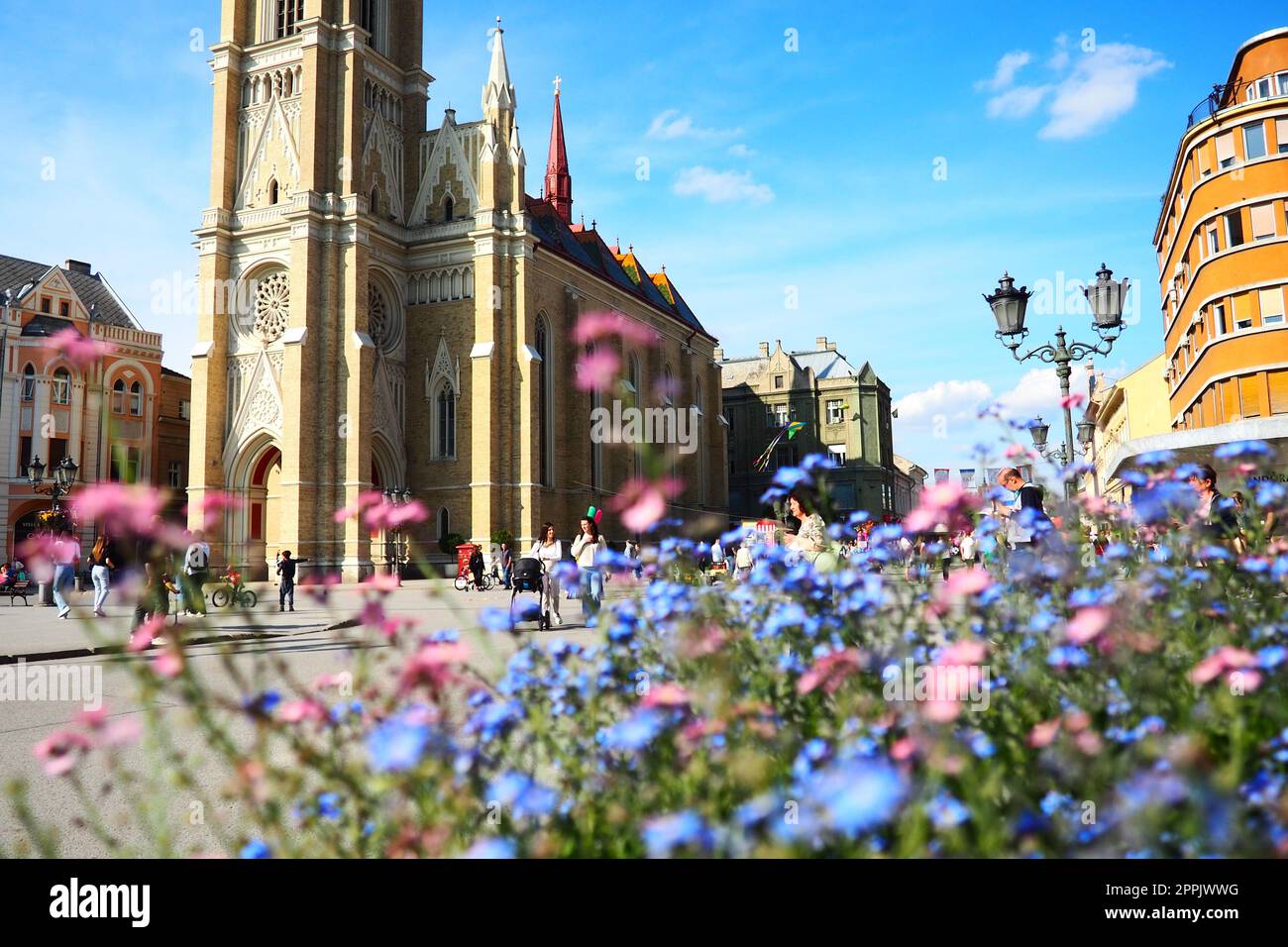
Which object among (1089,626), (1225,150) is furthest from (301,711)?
(1225,150)

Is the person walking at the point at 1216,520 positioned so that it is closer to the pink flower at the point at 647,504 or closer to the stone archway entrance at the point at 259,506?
the pink flower at the point at 647,504

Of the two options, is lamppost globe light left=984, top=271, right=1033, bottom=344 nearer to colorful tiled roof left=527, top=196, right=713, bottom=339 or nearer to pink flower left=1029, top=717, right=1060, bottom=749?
pink flower left=1029, top=717, right=1060, bottom=749

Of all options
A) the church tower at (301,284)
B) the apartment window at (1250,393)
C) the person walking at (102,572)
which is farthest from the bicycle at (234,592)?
the apartment window at (1250,393)

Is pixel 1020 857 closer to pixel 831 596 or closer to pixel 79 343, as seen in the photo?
pixel 831 596

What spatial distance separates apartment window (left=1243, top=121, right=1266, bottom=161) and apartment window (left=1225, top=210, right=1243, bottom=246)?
4149 mm

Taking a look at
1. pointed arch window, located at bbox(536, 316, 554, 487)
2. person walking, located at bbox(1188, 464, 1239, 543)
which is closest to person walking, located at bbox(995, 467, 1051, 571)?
person walking, located at bbox(1188, 464, 1239, 543)

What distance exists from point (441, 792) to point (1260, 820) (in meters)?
1.60

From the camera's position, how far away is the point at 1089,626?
1965mm

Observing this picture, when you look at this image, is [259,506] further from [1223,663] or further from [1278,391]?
[1223,663]

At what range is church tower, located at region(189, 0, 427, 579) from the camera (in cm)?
3253

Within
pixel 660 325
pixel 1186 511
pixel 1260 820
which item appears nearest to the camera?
pixel 1260 820

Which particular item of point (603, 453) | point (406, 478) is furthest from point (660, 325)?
point (406, 478)

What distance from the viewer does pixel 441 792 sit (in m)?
1.83
